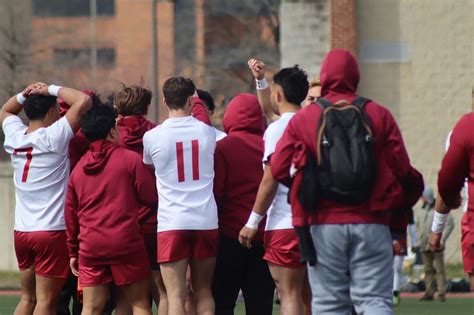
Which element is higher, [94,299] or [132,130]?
[132,130]

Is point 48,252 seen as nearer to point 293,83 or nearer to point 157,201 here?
point 157,201

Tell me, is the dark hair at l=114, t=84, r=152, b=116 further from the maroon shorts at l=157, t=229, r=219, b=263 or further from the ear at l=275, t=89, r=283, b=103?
the ear at l=275, t=89, r=283, b=103

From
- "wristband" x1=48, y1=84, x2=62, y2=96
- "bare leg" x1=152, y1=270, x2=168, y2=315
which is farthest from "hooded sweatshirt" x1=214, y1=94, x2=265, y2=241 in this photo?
"wristband" x1=48, y1=84, x2=62, y2=96

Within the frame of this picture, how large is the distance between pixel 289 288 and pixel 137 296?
121 centimetres

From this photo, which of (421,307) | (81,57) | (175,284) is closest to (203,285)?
(175,284)

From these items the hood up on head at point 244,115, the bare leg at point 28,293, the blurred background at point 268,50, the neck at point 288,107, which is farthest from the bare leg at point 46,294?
the blurred background at point 268,50

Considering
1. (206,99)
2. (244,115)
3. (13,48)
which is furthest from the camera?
(13,48)

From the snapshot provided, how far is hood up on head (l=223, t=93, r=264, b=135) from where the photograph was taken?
1154 centimetres

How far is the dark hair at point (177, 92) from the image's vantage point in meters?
11.1

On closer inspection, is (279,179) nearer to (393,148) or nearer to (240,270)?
(393,148)

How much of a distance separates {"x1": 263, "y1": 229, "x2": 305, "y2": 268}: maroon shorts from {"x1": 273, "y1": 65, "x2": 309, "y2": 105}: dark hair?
3.38 feet

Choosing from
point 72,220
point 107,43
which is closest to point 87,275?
point 72,220

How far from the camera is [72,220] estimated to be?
36.2 ft

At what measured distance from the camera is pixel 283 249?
10.8 m
